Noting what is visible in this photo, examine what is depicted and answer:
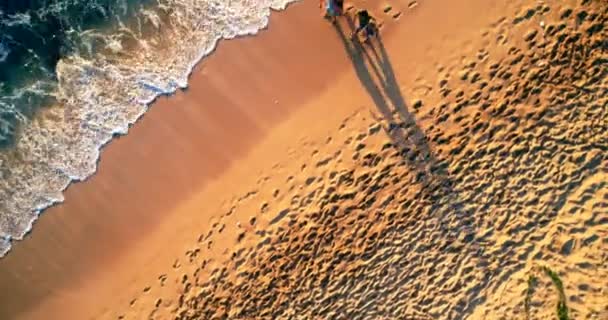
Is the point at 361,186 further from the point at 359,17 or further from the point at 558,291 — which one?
the point at 558,291

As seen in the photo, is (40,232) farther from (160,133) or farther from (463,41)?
(463,41)

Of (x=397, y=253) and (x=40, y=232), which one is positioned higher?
(x=40, y=232)

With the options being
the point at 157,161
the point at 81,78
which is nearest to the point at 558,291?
the point at 157,161

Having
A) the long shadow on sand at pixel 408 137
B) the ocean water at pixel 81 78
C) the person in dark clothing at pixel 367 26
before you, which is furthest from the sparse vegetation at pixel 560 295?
the ocean water at pixel 81 78

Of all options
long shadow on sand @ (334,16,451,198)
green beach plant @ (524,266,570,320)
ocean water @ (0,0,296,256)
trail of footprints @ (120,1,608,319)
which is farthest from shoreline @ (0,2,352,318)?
green beach plant @ (524,266,570,320)

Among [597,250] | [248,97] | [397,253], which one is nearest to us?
[597,250]

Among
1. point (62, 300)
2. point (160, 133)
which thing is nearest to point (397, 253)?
point (160, 133)

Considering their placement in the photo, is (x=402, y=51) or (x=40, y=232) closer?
(x=402, y=51)
